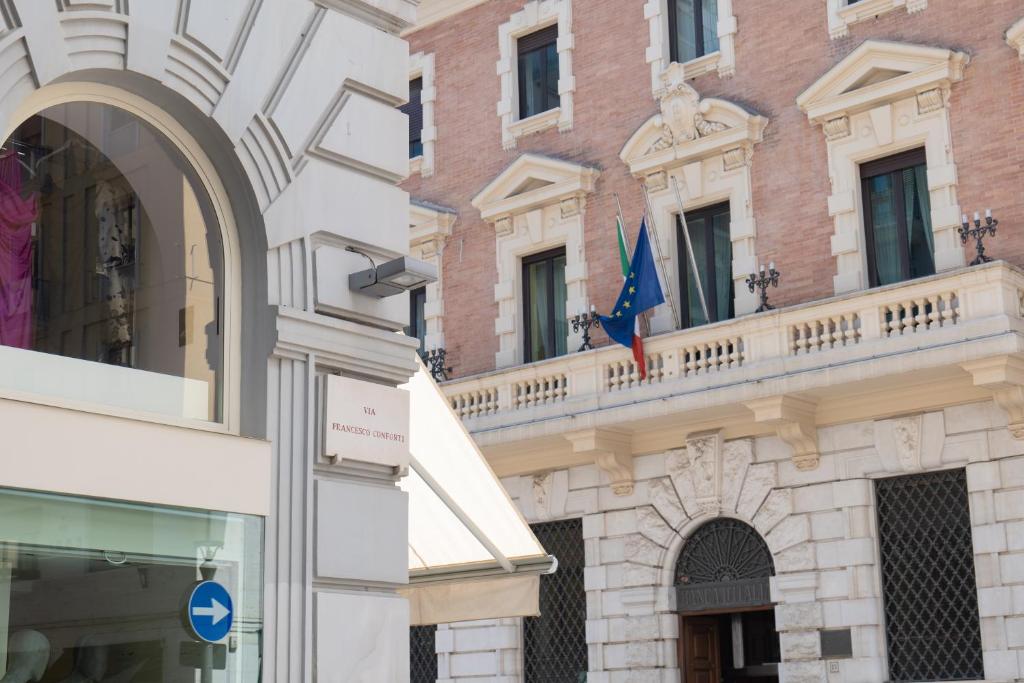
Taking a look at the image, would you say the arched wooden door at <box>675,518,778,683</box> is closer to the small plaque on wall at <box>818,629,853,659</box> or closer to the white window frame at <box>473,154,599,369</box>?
the small plaque on wall at <box>818,629,853,659</box>

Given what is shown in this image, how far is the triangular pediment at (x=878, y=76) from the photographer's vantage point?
58.6 ft

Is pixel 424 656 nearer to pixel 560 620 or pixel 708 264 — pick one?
pixel 560 620

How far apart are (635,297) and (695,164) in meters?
2.23

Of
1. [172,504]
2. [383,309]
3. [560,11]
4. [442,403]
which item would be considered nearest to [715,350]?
[560,11]

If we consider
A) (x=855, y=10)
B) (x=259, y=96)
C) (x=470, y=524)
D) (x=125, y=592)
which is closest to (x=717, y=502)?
(x=855, y=10)

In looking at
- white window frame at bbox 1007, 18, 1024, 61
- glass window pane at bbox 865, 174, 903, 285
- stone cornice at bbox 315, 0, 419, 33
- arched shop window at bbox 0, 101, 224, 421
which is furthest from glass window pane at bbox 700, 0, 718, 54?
arched shop window at bbox 0, 101, 224, 421

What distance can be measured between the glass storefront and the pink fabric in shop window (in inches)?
35.6

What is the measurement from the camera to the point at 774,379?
58.1 feet

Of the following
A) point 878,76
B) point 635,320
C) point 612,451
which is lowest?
point 612,451

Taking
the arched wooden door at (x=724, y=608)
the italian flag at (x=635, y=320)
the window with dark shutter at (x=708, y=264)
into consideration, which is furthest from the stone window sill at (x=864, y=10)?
the arched wooden door at (x=724, y=608)

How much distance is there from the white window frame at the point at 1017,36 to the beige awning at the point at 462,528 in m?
10.0

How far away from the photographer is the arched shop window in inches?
288

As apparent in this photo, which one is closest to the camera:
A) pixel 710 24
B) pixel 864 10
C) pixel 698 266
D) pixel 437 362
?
pixel 864 10

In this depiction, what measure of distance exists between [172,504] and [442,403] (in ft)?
11.0
